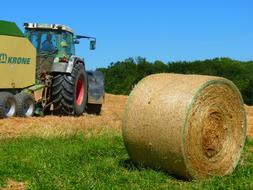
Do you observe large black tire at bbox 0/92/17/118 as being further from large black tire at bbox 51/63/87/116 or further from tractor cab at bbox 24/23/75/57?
tractor cab at bbox 24/23/75/57

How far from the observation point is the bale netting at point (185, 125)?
6.82 m

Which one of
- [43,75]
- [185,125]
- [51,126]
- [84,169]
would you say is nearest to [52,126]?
[51,126]

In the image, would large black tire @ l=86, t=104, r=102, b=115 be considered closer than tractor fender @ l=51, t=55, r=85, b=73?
No

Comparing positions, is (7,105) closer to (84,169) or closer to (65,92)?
(65,92)

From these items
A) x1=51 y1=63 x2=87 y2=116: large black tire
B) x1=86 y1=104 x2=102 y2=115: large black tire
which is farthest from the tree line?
x1=51 y1=63 x2=87 y2=116: large black tire

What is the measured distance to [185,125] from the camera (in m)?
6.75

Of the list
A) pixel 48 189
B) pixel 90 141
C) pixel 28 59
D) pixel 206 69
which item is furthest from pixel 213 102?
pixel 206 69

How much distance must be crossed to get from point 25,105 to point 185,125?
7522 mm

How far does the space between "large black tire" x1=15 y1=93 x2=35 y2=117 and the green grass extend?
12.0 feet

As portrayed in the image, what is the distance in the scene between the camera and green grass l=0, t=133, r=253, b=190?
6.52 m

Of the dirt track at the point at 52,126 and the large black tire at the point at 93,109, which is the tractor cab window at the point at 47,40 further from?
the dirt track at the point at 52,126

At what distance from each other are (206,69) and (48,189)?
48.6 m

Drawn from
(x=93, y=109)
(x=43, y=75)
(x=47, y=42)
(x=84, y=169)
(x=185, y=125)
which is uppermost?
(x=47, y=42)

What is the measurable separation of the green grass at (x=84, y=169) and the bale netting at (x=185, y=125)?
0.70 ft
